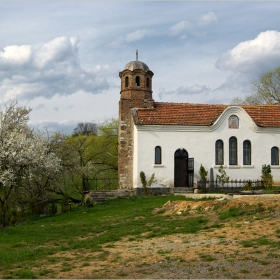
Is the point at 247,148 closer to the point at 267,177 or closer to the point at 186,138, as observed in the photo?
the point at 267,177

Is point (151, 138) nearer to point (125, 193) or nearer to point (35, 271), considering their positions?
point (125, 193)

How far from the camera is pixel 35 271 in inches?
430

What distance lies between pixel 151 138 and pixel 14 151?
34.1ft

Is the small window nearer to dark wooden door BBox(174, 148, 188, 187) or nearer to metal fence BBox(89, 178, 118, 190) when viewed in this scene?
dark wooden door BBox(174, 148, 188, 187)

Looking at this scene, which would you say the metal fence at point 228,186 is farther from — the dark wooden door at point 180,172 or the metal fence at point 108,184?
the metal fence at point 108,184

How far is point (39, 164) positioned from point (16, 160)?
7.30ft

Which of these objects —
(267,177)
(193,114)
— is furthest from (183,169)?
(267,177)

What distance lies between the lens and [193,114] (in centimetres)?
3136

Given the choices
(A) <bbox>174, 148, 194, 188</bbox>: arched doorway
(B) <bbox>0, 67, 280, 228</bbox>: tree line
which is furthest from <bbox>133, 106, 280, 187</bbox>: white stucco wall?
(B) <bbox>0, 67, 280, 228</bbox>: tree line

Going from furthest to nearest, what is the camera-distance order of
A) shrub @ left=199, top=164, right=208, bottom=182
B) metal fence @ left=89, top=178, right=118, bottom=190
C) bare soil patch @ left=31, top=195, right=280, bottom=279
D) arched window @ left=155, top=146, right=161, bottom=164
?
1. metal fence @ left=89, top=178, right=118, bottom=190
2. arched window @ left=155, top=146, right=161, bottom=164
3. shrub @ left=199, top=164, right=208, bottom=182
4. bare soil patch @ left=31, top=195, right=280, bottom=279

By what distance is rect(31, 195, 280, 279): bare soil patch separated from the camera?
32.8 feet

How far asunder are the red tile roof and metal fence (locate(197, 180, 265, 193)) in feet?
13.6

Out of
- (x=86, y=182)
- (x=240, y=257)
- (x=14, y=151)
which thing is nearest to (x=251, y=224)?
(x=240, y=257)

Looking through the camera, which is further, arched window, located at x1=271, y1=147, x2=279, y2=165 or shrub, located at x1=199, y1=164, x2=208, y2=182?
arched window, located at x1=271, y1=147, x2=279, y2=165
